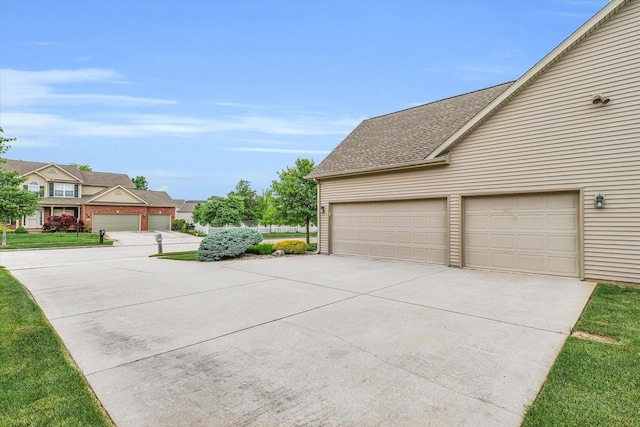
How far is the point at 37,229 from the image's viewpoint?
2936cm

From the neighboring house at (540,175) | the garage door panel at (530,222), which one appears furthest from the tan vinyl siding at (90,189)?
the garage door panel at (530,222)

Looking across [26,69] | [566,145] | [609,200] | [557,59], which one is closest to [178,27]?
[26,69]

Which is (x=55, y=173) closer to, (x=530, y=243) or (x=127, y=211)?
(x=127, y=211)

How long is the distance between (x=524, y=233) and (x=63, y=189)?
39.5m

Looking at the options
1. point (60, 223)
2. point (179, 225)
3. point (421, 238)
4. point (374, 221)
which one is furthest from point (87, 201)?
point (421, 238)

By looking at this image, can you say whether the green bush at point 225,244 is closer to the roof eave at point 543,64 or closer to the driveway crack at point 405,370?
the roof eave at point 543,64

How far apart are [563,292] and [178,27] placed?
57.4 ft

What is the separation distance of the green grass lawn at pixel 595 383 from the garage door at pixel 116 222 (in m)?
35.7

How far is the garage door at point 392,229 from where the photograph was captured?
10.1 m

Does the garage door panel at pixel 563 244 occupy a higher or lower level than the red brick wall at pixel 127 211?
lower

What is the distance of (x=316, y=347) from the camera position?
3.62 m

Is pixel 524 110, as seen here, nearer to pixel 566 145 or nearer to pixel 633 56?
pixel 566 145

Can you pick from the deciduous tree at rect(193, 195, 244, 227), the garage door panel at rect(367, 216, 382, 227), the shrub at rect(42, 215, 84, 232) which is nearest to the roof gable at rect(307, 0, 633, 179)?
the garage door panel at rect(367, 216, 382, 227)

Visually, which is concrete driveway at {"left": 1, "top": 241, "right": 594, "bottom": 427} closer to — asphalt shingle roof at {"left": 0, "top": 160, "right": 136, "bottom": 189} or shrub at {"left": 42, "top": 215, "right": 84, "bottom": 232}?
shrub at {"left": 42, "top": 215, "right": 84, "bottom": 232}
